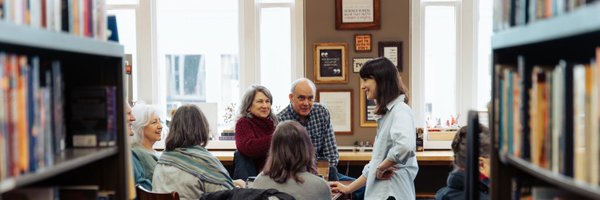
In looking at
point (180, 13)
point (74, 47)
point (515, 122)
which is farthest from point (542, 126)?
point (180, 13)

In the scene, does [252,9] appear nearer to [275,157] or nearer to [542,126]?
[275,157]

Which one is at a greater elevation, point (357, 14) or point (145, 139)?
point (357, 14)

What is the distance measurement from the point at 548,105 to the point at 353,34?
377 centimetres

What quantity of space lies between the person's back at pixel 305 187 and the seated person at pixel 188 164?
354 millimetres

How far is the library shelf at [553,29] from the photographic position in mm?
976

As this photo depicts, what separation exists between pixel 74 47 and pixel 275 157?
148 cm

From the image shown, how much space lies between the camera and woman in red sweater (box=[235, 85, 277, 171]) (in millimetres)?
3514

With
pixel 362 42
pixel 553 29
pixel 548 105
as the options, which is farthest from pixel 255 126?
pixel 553 29

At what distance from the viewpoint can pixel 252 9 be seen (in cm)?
523

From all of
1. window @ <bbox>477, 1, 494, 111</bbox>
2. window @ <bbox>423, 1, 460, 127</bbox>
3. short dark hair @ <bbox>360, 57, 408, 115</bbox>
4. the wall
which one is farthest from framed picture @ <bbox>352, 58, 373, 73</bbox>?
short dark hair @ <bbox>360, 57, 408, 115</bbox>

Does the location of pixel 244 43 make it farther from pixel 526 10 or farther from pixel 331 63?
pixel 526 10

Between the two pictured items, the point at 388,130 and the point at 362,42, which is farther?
the point at 362,42

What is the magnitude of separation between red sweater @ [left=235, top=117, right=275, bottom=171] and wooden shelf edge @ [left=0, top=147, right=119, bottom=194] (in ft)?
5.84

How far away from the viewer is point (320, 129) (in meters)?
3.99
